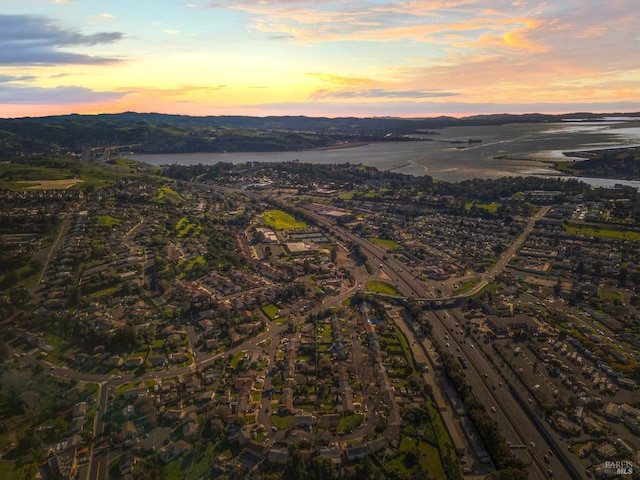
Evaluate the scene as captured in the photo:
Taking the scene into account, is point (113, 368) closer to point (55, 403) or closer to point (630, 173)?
point (55, 403)

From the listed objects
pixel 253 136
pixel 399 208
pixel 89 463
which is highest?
pixel 253 136

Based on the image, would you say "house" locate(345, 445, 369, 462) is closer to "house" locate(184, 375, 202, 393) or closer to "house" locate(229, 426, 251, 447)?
"house" locate(229, 426, 251, 447)

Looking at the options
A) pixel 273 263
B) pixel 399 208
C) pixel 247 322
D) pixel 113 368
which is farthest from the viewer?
pixel 399 208

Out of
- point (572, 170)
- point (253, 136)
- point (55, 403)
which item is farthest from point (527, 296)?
point (253, 136)

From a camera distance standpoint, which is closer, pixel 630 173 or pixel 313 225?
pixel 313 225

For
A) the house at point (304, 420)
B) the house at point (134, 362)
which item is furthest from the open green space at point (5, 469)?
the house at point (304, 420)

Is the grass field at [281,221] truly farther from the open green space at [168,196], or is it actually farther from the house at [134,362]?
the house at [134,362]

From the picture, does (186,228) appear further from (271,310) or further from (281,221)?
(271,310)
